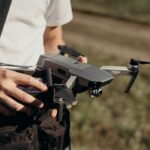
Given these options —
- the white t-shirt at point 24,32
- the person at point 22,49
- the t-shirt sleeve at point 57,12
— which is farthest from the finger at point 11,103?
the t-shirt sleeve at point 57,12

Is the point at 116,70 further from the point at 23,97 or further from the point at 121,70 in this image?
the point at 23,97

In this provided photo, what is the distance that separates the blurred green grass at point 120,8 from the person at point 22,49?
888 centimetres

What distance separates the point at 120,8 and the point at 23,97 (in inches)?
417

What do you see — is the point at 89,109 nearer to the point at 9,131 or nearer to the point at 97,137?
the point at 97,137

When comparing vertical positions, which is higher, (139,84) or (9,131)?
(9,131)

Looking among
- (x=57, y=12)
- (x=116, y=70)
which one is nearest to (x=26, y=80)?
(x=116, y=70)

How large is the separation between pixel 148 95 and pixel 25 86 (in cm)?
481

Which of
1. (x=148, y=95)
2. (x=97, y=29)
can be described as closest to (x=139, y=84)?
(x=148, y=95)

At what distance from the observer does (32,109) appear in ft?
5.60

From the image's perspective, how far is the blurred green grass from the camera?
11.4 m

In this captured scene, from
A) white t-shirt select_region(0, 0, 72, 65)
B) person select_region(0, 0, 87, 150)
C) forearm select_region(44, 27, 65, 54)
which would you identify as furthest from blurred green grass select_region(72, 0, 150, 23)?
white t-shirt select_region(0, 0, 72, 65)

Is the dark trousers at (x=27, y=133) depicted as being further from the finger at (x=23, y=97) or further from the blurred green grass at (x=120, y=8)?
the blurred green grass at (x=120, y=8)

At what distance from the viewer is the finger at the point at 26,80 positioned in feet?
5.36

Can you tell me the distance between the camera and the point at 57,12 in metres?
2.27
